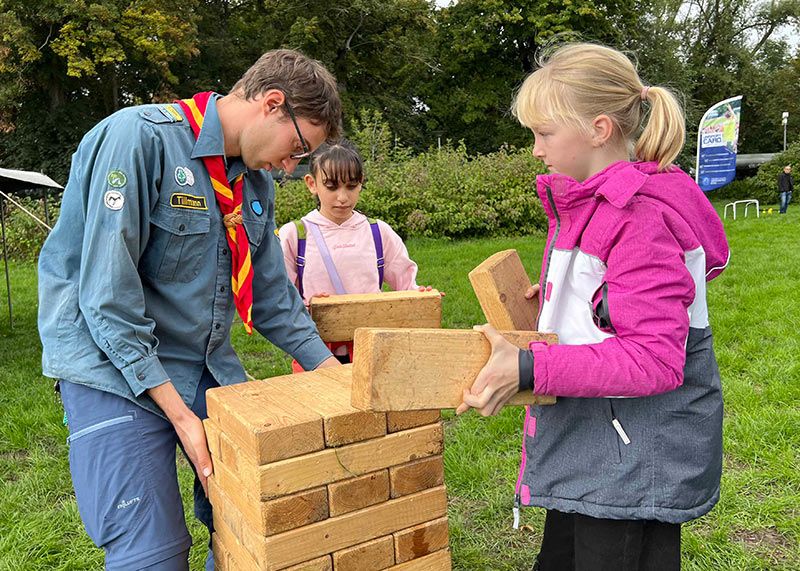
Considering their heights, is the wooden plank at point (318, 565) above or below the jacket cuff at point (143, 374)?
below

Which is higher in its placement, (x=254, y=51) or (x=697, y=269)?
(x=254, y=51)

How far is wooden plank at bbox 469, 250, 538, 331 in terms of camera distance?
189cm

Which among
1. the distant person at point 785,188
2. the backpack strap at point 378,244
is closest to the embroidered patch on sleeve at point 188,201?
the backpack strap at point 378,244

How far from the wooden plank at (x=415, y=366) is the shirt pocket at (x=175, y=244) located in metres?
0.90

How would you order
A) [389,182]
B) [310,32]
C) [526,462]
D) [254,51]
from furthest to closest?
1. [254,51]
2. [310,32]
3. [389,182]
4. [526,462]

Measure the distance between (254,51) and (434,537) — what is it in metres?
30.0

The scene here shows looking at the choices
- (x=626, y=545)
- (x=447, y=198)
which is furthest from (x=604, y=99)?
(x=447, y=198)

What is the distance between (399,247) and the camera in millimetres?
3850

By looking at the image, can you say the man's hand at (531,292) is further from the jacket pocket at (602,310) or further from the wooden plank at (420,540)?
the wooden plank at (420,540)

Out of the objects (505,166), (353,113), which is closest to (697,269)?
(505,166)

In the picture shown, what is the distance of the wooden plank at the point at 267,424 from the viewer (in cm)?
169

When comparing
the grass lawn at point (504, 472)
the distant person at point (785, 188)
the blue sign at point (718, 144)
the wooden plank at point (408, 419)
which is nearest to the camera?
the wooden plank at point (408, 419)

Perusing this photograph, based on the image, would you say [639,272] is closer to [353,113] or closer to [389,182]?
[389,182]

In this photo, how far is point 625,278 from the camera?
146 cm
